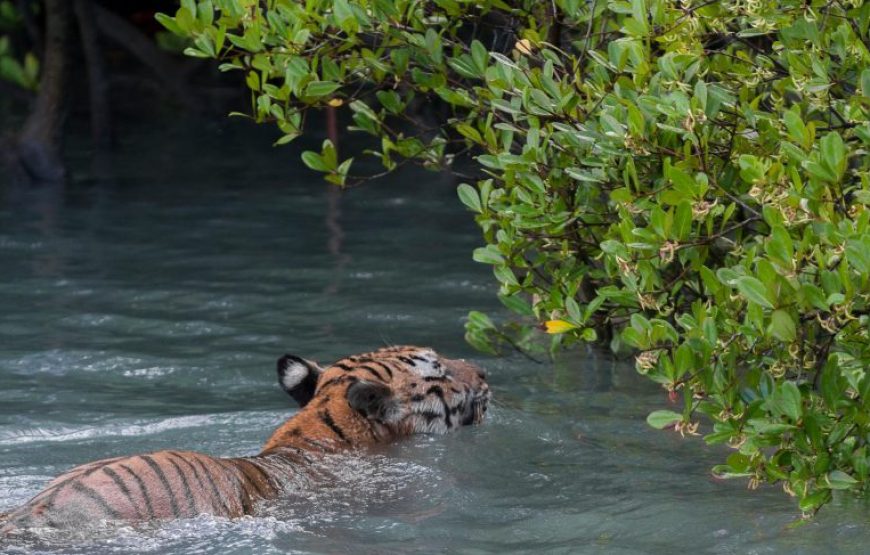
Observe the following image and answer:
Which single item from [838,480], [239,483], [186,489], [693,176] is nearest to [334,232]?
[239,483]

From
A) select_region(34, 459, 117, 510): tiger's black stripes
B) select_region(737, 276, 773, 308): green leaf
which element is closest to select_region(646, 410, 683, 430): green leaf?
select_region(737, 276, 773, 308): green leaf

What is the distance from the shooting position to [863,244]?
12.4 feet

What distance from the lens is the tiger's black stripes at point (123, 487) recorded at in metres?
4.91

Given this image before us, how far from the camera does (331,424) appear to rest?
239 inches

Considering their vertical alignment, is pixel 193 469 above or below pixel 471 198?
below

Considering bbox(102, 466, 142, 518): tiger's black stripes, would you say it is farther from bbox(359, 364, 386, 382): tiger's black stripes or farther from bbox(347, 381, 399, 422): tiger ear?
bbox(359, 364, 386, 382): tiger's black stripes

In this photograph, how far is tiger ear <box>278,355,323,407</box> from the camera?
6.27 meters

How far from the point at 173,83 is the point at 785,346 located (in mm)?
16817

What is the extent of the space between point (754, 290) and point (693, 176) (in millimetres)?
1215

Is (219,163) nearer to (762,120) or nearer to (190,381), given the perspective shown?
(190,381)

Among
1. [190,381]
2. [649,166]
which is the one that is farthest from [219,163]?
[649,166]

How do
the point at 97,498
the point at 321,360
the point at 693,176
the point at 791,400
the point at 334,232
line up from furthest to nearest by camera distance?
1. the point at 334,232
2. the point at 321,360
3. the point at 693,176
4. the point at 97,498
5. the point at 791,400

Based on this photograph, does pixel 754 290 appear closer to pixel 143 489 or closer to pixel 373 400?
pixel 143 489

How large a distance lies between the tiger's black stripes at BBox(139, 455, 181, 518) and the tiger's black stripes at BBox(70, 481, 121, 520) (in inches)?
8.4
